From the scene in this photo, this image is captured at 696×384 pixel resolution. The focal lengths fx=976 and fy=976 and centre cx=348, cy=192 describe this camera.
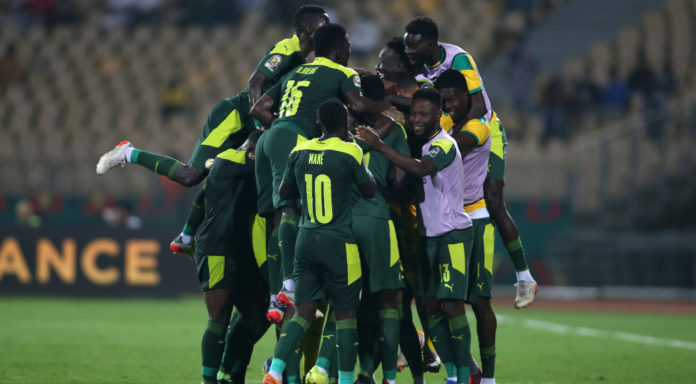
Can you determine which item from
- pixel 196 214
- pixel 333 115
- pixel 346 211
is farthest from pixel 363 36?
pixel 346 211

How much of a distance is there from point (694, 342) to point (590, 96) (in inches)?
442

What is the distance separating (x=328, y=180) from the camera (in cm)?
723

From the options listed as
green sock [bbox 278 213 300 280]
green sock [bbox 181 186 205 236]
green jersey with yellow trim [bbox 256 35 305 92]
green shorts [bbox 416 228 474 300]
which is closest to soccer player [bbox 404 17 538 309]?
green shorts [bbox 416 228 474 300]

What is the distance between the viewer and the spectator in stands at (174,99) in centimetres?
2372

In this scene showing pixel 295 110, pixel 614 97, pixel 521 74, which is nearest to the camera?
pixel 295 110

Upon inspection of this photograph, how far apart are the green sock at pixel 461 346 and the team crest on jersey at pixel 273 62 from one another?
2.62 meters

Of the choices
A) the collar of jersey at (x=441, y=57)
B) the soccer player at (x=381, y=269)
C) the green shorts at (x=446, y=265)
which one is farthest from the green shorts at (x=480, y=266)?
the collar of jersey at (x=441, y=57)

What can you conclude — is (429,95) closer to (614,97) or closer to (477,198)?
(477,198)

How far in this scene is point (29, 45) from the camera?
24328 millimetres

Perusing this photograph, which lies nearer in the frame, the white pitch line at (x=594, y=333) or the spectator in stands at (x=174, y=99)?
the white pitch line at (x=594, y=333)

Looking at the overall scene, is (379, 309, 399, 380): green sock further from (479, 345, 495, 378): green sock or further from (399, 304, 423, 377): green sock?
(479, 345, 495, 378): green sock

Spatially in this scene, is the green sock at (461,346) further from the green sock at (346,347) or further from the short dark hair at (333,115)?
the short dark hair at (333,115)

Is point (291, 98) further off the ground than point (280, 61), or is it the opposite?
point (280, 61)

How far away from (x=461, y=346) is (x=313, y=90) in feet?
7.69
